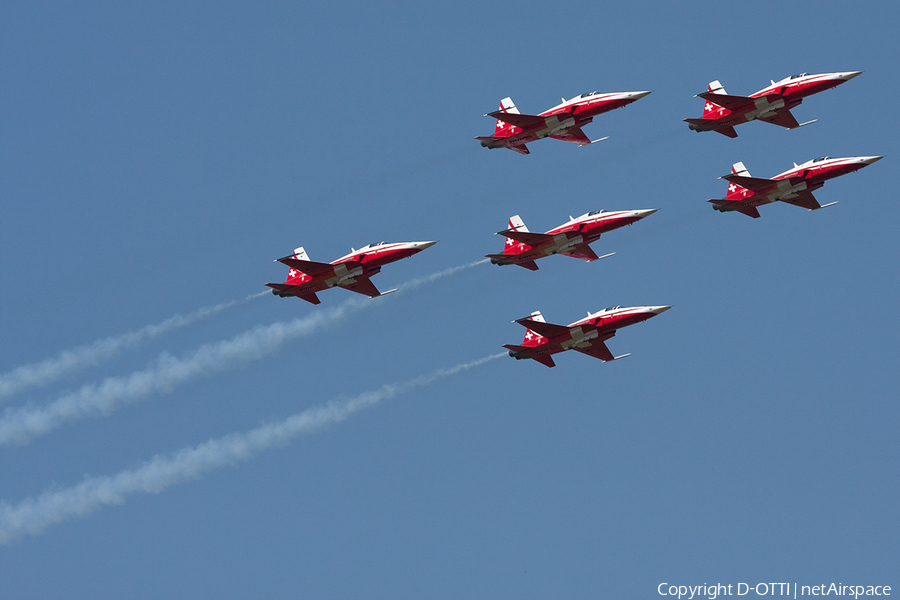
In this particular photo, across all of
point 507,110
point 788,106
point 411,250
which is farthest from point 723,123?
point 411,250

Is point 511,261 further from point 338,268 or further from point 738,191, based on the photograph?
point 738,191

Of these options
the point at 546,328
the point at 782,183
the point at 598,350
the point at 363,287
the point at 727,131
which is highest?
the point at 727,131

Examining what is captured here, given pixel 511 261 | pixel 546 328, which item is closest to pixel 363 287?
pixel 511 261

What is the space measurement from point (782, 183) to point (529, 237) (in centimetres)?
1684

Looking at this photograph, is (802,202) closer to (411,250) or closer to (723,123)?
(723,123)

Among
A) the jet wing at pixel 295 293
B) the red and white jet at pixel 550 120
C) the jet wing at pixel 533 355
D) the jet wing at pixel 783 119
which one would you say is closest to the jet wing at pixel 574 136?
the red and white jet at pixel 550 120

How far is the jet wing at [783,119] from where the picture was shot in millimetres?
130375

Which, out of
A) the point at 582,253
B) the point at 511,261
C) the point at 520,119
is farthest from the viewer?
the point at 520,119

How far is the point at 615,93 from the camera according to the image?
129 m

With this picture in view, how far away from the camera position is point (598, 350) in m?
128

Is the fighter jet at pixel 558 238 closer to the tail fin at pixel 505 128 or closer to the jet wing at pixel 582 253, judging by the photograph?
the jet wing at pixel 582 253

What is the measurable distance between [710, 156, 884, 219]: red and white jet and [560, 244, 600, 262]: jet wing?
332 inches

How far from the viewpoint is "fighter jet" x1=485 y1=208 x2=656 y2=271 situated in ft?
413

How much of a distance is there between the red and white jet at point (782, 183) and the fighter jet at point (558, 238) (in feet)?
24.6
